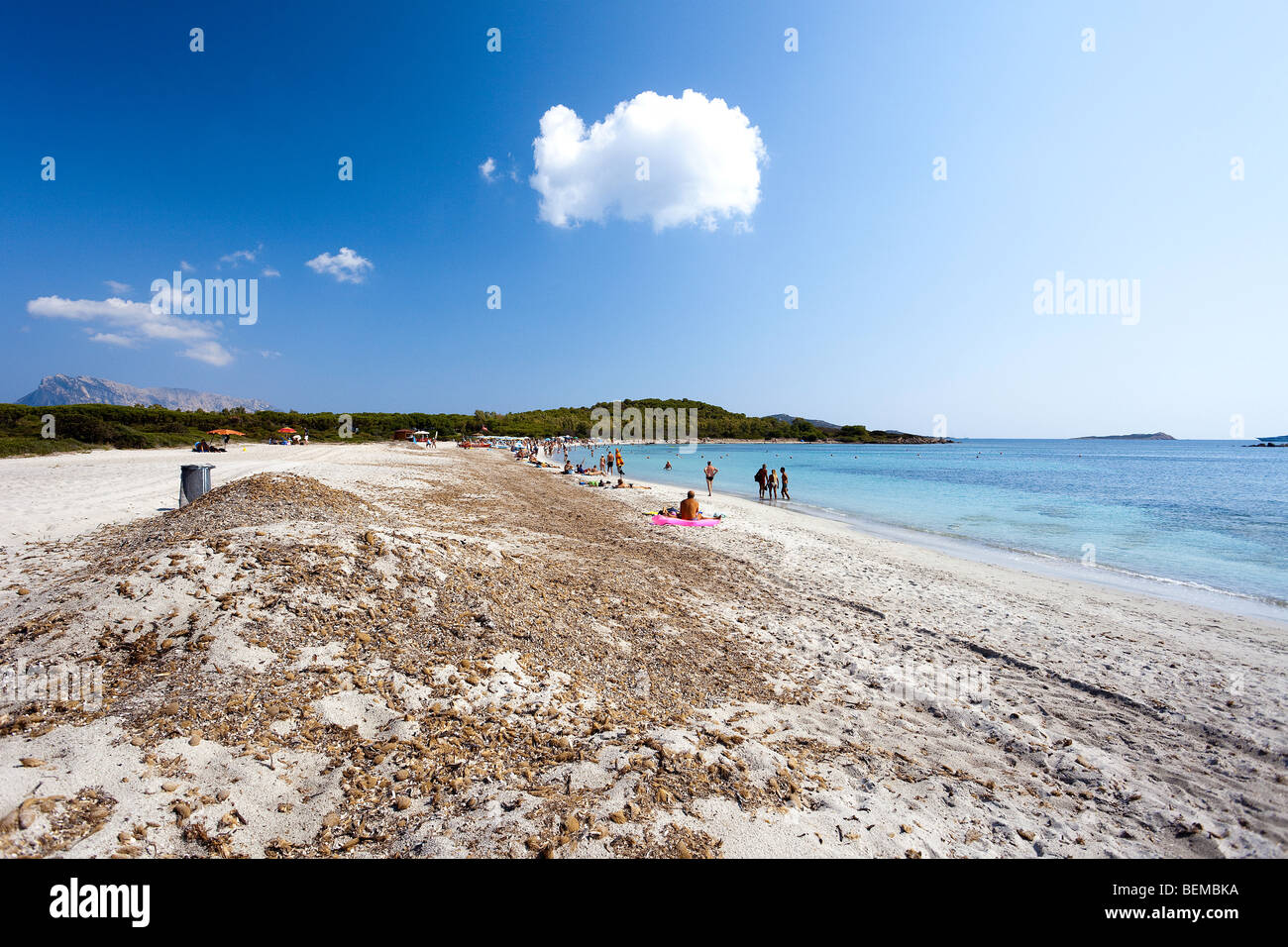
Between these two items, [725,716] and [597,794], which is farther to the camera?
[725,716]

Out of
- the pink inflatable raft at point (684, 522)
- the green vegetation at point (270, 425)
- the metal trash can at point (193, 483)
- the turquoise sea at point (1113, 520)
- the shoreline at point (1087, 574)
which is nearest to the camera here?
the shoreline at point (1087, 574)

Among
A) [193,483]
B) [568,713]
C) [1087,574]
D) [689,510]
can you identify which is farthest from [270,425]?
[1087,574]

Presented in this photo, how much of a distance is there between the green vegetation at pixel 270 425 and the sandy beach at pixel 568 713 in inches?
1564

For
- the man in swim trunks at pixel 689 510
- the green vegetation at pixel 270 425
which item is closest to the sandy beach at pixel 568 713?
the man in swim trunks at pixel 689 510

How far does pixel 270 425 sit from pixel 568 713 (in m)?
97.9

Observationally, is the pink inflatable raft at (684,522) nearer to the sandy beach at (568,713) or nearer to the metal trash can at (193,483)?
the sandy beach at (568,713)

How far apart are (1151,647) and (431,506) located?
51.3ft

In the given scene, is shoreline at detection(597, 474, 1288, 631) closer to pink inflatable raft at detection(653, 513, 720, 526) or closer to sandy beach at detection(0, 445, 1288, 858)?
sandy beach at detection(0, 445, 1288, 858)

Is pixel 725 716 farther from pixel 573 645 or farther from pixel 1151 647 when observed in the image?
pixel 1151 647

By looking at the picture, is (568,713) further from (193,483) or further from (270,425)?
(270,425)

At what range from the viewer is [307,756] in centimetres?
348

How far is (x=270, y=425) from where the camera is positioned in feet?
264

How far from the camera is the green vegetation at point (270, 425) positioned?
40.5 meters
